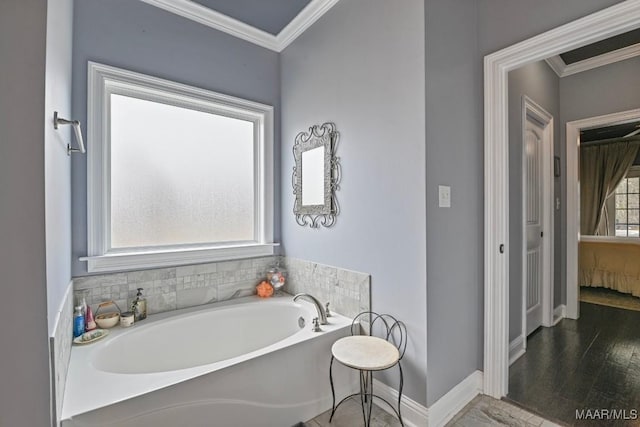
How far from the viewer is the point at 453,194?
5.71 ft

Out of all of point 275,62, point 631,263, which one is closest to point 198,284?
point 275,62

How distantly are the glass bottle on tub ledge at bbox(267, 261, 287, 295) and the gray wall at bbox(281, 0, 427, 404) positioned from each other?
0.42 metres

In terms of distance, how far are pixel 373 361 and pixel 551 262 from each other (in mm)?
2533

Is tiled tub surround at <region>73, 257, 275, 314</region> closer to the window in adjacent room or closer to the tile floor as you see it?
the tile floor

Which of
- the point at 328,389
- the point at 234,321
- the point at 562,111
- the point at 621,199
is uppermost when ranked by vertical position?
the point at 562,111

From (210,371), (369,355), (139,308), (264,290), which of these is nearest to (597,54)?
(369,355)

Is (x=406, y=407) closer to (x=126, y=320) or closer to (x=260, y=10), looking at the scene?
(x=126, y=320)

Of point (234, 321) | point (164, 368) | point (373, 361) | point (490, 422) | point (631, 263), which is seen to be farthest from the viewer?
point (631, 263)

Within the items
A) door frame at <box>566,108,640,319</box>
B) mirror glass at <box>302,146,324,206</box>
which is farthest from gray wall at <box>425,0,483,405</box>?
door frame at <box>566,108,640,319</box>

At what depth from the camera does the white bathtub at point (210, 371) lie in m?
1.19

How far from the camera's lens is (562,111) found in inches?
123

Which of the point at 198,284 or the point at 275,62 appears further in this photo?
the point at 275,62

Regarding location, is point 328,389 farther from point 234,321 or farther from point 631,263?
point 631,263

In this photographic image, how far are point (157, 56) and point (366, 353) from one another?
2402mm
